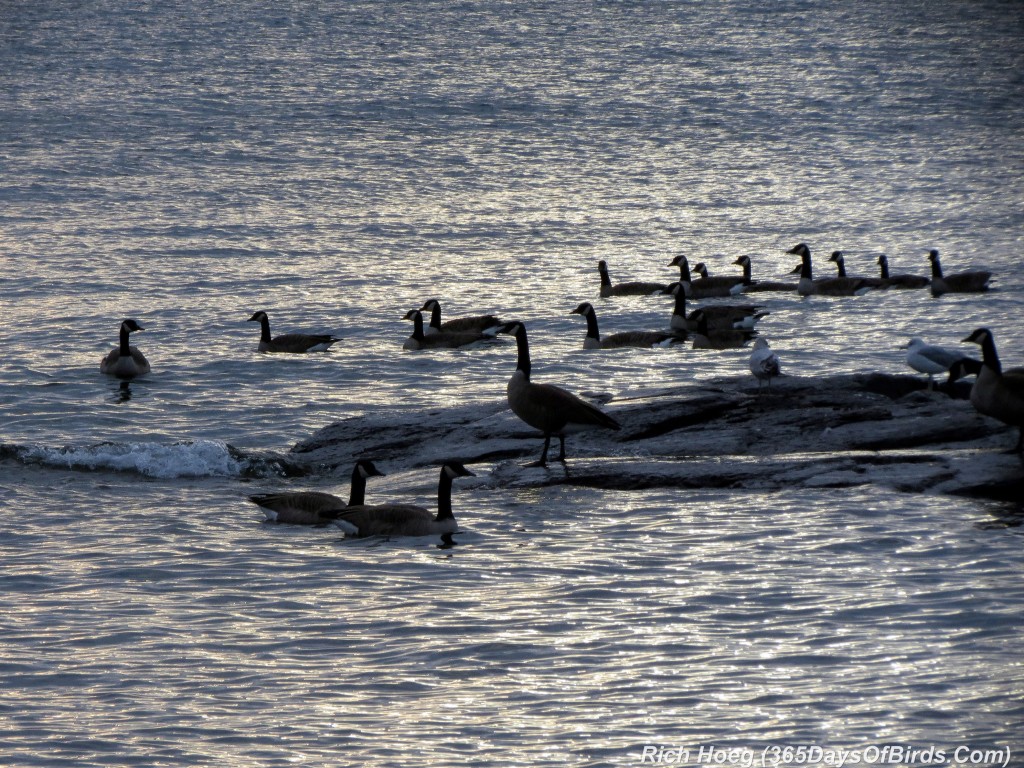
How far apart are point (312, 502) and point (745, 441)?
502 cm

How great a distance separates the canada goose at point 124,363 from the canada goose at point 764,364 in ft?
41.4

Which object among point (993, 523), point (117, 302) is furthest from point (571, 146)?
point (993, 523)

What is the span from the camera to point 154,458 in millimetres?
17875

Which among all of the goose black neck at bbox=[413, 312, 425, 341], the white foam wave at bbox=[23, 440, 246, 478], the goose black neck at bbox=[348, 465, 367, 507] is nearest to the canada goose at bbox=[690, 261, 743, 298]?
the goose black neck at bbox=[413, 312, 425, 341]

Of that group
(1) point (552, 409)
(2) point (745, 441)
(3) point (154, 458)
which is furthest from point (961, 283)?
(3) point (154, 458)

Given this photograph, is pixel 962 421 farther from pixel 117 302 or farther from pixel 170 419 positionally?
pixel 117 302

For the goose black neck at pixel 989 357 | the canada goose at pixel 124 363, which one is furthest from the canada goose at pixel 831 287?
the goose black neck at pixel 989 357

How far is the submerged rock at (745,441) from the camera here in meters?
14.3

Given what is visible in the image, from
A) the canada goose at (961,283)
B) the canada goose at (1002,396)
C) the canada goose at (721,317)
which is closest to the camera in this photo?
the canada goose at (1002,396)

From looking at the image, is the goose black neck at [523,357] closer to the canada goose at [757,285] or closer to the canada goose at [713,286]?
the canada goose at [713,286]

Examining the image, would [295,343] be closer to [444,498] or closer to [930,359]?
[930,359]

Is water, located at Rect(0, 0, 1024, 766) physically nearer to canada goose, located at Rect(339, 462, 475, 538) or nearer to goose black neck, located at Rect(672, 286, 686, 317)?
canada goose, located at Rect(339, 462, 475, 538)

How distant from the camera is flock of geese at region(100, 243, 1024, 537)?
545 inches

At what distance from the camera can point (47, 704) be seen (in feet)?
32.3
